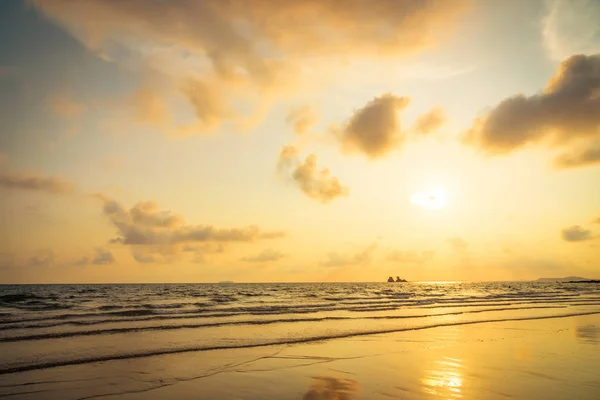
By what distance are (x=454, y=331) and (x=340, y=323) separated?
8.06 metres

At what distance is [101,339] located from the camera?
20188mm

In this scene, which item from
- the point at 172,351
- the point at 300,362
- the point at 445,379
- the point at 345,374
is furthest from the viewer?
the point at 172,351

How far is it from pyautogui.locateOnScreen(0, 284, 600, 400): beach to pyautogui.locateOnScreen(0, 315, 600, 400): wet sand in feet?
0.12

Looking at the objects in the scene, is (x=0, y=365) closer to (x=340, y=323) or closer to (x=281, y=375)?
(x=281, y=375)

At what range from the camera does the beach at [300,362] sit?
1073 cm

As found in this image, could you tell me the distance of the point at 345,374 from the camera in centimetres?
1262

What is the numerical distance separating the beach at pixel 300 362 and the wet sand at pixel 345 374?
0.04m

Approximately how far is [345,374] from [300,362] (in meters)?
2.57

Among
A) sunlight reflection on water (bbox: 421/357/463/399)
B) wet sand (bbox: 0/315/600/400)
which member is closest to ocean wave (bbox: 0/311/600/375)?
wet sand (bbox: 0/315/600/400)

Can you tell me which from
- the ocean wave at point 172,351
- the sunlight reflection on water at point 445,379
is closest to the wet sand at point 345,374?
the sunlight reflection on water at point 445,379

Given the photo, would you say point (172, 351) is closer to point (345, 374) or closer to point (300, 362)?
point (300, 362)

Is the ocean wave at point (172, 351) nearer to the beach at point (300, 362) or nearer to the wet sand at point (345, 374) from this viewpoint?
the beach at point (300, 362)

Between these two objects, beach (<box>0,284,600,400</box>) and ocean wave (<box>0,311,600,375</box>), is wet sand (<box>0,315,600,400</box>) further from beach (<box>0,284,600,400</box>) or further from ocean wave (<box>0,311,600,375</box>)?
ocean wave (<box>0,311,600,375</box>)

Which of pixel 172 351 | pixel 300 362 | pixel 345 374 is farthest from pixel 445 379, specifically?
pixel 172 351
